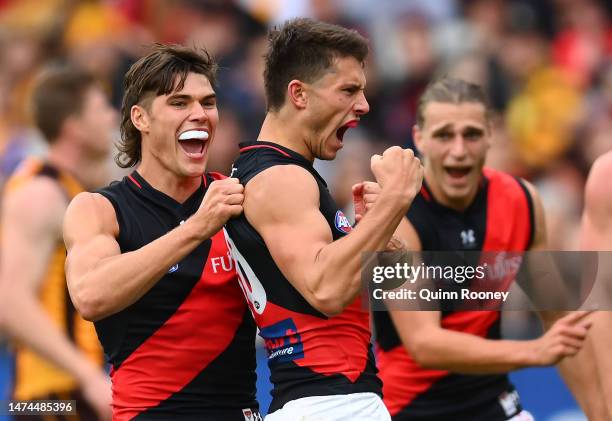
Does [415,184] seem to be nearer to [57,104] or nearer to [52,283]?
[52,283]

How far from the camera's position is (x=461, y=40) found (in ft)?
39.4

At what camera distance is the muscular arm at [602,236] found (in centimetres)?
551

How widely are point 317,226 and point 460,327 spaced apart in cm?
187

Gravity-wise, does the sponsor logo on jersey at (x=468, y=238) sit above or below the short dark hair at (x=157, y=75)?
below

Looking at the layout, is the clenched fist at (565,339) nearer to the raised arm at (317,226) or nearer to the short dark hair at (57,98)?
the raised arm at (317,226)

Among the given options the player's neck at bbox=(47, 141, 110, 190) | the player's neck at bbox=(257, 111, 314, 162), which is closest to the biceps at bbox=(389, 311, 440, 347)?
the player's neck at bbox=(257, 111, 314, 162)

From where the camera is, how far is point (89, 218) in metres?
5.12

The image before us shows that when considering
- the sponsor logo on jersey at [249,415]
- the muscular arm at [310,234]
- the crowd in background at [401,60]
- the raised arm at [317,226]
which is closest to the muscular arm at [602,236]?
the raised arm at [317,226]

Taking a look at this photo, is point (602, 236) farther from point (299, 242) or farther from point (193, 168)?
point (193, 168)

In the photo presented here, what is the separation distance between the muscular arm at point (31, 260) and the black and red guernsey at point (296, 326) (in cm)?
225

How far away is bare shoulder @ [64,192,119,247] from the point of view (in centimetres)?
507

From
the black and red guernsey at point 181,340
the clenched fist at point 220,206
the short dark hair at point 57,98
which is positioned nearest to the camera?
the clenched fist at point 220,206

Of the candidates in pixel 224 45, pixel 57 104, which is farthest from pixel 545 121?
pixel 57 104

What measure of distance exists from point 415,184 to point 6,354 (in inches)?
219
